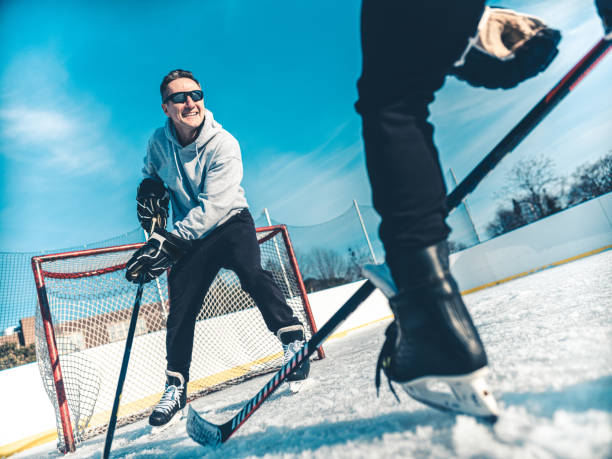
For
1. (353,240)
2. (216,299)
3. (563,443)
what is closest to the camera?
(563,443)

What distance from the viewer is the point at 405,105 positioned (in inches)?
24.0

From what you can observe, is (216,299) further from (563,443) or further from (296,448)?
(563,443)

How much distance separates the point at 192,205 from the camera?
1.64 metres

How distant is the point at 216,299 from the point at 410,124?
3261 millimetres

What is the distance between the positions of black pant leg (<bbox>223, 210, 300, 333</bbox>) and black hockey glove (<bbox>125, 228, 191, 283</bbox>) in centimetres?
19

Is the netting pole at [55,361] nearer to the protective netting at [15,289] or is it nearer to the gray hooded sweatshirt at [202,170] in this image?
the gray hooded sweatshirt at [202,170]

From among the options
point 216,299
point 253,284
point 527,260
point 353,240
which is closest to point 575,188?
point 527,260

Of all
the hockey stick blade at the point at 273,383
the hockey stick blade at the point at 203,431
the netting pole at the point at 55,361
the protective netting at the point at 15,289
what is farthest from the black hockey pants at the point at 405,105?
the protective netting at the point at 15,289

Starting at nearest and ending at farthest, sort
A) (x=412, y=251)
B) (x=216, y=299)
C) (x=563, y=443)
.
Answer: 1. (x=563, y=443)
2. (x=412, y=251)
3. (x=216, y=299)

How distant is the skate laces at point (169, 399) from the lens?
52.5 inches

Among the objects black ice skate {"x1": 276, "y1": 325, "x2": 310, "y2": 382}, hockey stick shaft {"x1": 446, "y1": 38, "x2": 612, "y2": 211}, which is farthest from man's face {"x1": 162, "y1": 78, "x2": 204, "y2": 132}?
hockey stick shaft {"x1": 446, "y1": 38, "x2": 612, "y2": 211}

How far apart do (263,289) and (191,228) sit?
396 mm

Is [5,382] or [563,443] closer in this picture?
[563,443]

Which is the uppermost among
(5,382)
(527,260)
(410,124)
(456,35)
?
(456,35)
